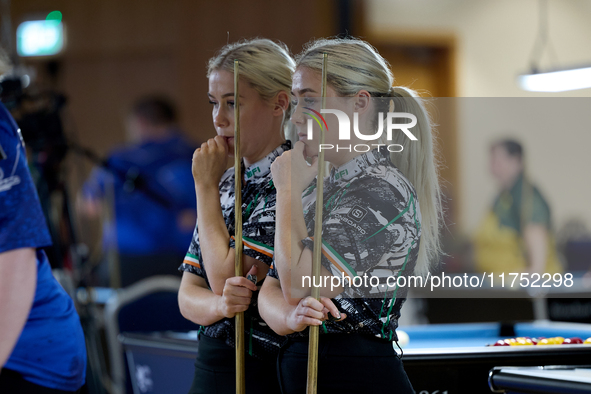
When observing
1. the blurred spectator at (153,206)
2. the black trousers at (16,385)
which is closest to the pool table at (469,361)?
the black trousers at (16,385)

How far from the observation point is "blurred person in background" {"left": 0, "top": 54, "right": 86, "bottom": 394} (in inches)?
56.2

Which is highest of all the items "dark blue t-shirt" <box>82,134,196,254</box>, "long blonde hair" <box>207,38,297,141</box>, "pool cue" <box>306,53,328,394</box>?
"long blonde hair" <box>207,38,297,141</box>

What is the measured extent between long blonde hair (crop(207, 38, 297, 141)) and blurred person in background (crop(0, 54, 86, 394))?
1.55ft

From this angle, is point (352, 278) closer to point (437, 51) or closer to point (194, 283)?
point (194, 283)

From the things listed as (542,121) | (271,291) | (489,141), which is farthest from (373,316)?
(489,141)

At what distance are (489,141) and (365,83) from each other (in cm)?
250

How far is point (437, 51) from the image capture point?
5742mm

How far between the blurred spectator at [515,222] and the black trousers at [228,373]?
191cm

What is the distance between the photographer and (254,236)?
1426 millimetres

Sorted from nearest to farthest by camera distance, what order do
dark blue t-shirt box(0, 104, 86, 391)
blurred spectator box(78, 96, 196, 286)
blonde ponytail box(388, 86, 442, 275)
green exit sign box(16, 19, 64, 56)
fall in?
blonde ponytail box(388, 86, 442, 275) → dark blue t-shirt box(0, 104, 86, 391) → blurred spectator box(78, 96, 196, 286) → green exit sign box(16, 19, 64, 56)

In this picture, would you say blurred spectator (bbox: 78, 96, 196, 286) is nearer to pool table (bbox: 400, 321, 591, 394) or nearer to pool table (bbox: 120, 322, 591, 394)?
pool table (bbox: 120, 322, 591, 394)

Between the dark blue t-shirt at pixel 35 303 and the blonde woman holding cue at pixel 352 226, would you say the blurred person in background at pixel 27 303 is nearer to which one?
the dark blue t-shirt at pixel 35 303

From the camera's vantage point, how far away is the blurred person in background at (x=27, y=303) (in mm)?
Answer: 1428

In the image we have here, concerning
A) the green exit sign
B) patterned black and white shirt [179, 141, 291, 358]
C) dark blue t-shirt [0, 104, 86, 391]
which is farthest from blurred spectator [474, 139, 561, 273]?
the green exit sign
